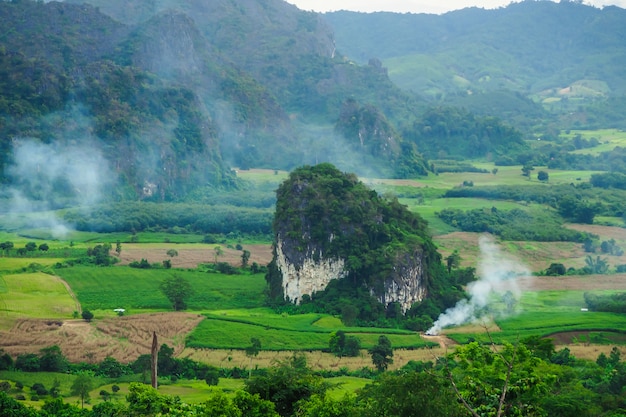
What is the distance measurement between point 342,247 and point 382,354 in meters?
13.1

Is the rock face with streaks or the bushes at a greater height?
the rock face with streaks

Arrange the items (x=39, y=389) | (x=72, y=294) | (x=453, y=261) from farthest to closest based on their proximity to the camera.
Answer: (x=453, y=261) → (x=72, y=294) → (x=39, y=389)

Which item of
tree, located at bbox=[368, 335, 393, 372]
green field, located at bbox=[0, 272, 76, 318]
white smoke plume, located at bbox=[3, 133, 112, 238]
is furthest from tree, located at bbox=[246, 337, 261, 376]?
white smoke plume, located at bbox=[3, 133, 112, 238]

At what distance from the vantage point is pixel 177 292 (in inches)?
2263

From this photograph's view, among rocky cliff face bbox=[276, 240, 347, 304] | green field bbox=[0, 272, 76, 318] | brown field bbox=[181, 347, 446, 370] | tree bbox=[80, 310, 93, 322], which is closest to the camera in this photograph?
brown field bbox=[181, 347, 446, 370]

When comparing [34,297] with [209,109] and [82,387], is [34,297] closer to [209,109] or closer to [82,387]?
[82,387]

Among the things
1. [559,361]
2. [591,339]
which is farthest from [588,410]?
[591,339]

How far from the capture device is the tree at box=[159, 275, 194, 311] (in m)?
57.5

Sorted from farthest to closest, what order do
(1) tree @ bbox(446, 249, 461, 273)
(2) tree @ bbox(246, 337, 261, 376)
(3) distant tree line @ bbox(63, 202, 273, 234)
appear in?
1. (3) distant tree line @ bbox(63, 202, 273, 234)
2. (1) tree @ bbox(446, 249, 461, 273)
3. (2) tree @ bbox(246, 337, 261, 376)

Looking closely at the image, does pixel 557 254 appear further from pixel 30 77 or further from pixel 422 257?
pixel 30 77

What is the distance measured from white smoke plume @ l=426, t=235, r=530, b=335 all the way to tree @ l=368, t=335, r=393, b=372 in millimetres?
5689

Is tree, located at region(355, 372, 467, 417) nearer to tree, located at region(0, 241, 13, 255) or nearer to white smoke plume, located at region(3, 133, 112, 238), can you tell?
tree, located at region(0, 241, 13, 255)

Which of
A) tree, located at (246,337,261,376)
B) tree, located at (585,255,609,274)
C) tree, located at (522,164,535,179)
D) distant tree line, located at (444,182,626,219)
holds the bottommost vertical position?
tree, located at (246,337,261,376)

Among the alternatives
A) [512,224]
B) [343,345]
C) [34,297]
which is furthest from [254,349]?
[512,224]
